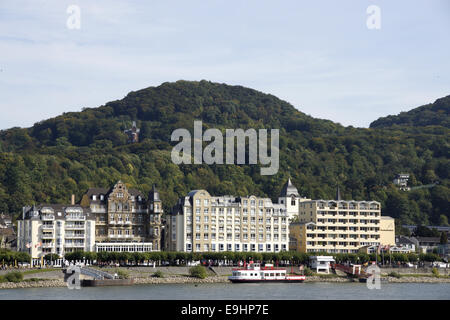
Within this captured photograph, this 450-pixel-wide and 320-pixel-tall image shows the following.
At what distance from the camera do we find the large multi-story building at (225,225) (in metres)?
129

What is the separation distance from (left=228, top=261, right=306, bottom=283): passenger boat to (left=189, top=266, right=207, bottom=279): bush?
138 inches

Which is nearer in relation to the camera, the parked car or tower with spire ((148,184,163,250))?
tower with spire ((148,184,163,250))

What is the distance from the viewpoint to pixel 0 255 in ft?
359

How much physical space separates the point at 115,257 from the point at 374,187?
9435 centimetres

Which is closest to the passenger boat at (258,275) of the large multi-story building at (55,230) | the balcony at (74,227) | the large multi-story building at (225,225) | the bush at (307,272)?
the bush at (307,272)

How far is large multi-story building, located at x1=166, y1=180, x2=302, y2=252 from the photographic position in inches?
5094

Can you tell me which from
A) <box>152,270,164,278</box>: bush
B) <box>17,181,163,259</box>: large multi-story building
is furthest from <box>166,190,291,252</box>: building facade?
<box>152,270,164,278</box>: bush

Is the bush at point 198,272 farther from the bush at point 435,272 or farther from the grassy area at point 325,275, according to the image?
the bush at point 435,272

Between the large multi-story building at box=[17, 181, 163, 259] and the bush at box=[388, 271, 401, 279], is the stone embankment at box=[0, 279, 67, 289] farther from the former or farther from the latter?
the bush at box=[388, 271, 401, 279]

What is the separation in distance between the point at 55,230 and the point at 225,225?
27.1m

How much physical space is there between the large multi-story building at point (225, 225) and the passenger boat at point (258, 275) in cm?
1660

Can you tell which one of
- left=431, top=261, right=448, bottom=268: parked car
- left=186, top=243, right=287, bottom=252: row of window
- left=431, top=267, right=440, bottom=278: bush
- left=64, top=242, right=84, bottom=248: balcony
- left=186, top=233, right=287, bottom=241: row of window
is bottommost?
left=431, top=267, right=440, bottom=278: bush
